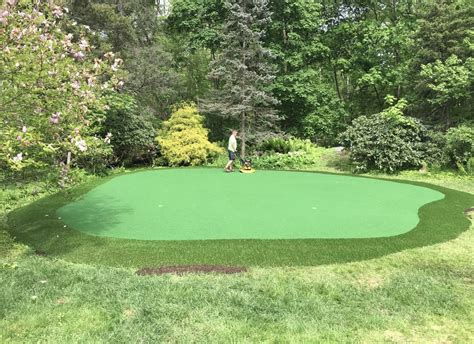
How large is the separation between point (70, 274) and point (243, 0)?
A: 57.8ft

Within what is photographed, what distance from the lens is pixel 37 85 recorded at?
4707mm

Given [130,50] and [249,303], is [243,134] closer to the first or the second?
[130,50]

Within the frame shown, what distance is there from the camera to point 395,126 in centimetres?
1456

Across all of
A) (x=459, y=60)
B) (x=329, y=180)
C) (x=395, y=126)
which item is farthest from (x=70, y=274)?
(x=459, y=60)

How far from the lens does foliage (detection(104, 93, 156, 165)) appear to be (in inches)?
655

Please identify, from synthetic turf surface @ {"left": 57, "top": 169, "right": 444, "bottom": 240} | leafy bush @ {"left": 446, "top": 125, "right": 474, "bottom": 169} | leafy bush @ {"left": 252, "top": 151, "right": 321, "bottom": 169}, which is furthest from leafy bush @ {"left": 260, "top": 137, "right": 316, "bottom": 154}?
synthetic turf surface @ {"left": 57, "top": 169, "right": 444, "bottom": 240}

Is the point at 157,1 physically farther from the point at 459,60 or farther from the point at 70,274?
the point at 70,274

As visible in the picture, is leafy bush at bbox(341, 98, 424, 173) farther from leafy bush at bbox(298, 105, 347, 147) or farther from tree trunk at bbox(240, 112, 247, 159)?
leafy bush at bbox(298, 105, 347, 147)

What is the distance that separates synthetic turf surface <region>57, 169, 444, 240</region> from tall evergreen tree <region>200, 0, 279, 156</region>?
7.14 metres

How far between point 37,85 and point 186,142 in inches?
507

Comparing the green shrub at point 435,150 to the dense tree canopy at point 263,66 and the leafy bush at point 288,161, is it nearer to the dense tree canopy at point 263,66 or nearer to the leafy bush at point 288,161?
the dense tree canopy at point 263,66

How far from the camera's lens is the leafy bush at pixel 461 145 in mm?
13086

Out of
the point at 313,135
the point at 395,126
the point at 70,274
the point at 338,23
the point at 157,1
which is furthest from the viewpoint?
the point at 157,1

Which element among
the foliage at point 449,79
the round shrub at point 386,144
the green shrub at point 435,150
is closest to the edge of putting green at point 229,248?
the round shrub at point 386,144
